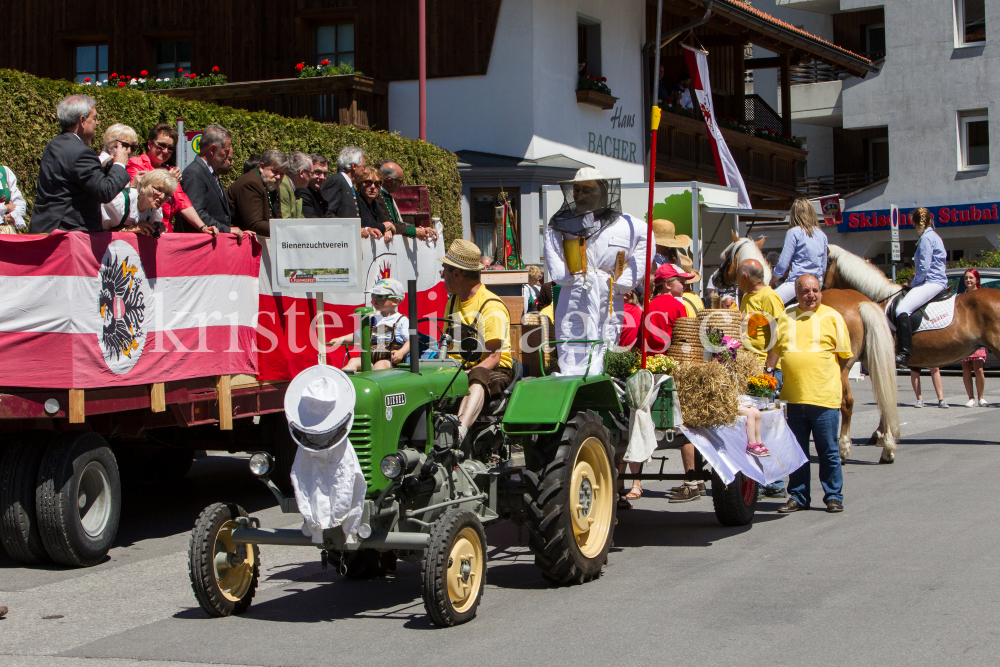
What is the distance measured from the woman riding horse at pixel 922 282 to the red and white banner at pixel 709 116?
391 inches

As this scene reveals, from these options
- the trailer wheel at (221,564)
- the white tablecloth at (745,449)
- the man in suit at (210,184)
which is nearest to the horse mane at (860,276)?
the white tablecloth at (745,449)

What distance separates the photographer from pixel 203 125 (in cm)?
1395

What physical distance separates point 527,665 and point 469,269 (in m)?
3.20

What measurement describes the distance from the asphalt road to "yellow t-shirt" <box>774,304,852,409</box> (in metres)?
0.96

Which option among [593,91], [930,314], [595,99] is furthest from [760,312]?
[595,99]

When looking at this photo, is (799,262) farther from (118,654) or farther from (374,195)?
(118,654)

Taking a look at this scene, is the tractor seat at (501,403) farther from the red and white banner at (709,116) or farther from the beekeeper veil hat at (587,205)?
the red and white banner at (709,116)

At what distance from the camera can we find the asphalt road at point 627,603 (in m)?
5.45

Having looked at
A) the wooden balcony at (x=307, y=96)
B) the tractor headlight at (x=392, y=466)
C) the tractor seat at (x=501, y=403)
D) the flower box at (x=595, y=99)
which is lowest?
the tractor headlight at (x=392, y=466)

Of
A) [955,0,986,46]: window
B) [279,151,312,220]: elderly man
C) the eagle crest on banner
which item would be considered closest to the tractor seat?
the eagle crest on banner

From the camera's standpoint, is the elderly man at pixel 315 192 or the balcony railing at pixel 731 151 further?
the balcony railing at pixel 731 151

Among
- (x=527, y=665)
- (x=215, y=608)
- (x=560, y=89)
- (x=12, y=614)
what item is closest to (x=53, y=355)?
(x=12, y=614)

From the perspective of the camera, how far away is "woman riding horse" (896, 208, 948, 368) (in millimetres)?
13438

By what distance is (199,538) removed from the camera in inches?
233
